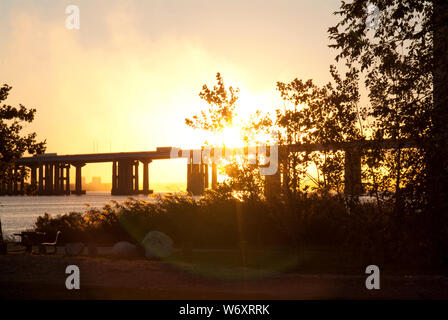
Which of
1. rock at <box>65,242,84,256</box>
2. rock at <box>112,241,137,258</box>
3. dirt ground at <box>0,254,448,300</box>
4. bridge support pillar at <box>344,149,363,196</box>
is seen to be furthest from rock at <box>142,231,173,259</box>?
bridge support pillar at <box>344,149,363,196</box>

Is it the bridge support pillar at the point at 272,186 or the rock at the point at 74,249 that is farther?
the bridge support pillar at the point at 272,186

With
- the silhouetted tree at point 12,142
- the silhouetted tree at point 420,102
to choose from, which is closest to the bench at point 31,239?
the silhouetted tree at point 12,142

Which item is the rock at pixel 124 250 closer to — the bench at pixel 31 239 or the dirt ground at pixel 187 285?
the bench at pixel 31 239

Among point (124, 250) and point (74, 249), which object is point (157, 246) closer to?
point (124, 250)

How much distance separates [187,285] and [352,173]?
7.66m

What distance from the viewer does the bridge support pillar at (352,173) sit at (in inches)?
710

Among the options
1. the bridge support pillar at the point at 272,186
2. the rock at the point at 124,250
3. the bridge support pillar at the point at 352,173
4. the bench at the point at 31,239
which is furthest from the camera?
the bridge support pillar at the point at 272,186

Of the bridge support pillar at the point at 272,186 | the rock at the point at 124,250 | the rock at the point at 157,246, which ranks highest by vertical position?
the bridge support pillar at the point at 272,186

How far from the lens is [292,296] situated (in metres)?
11.6

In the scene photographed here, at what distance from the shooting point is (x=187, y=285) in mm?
13016

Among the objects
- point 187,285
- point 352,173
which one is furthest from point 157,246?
point 187,285

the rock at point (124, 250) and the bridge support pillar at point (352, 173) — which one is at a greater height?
the bridge support pillar at point (352, 173)

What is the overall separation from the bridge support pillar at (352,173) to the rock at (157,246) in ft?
20.8
